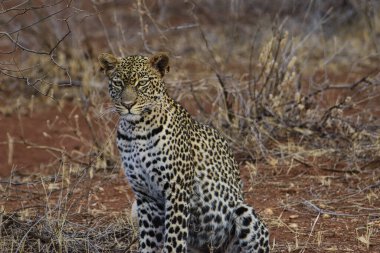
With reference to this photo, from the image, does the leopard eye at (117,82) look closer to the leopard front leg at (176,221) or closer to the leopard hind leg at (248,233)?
the leopard front leg at (176,221)

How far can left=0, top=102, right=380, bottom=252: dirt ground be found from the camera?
7.54 meters

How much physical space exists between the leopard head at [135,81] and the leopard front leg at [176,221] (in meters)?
0.63

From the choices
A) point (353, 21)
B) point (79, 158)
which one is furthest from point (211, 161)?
point (353, 21)

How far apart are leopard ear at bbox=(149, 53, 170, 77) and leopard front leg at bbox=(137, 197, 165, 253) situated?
95cm

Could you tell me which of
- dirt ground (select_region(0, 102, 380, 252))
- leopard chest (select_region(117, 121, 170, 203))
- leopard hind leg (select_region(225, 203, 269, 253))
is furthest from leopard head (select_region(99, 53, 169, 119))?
leopard hind leg (select_region(225, 203, 269, 253))

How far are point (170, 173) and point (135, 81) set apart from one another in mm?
691

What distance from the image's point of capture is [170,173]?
6.52m

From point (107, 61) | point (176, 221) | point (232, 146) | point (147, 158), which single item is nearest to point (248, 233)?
point (176, 221)

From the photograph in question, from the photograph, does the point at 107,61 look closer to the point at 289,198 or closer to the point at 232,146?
the point at 289,198

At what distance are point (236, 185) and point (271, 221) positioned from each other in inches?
42.4

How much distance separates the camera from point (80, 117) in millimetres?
12992

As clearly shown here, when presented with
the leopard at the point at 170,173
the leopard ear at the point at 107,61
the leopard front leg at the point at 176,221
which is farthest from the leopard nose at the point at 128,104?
the leopard front leg at the point at 176,221

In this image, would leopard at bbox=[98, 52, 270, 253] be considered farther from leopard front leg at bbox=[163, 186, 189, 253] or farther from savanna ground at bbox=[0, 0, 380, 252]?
savanna ground at bbox=[0, 0, 380, 252]

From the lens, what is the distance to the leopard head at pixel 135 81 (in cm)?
649
